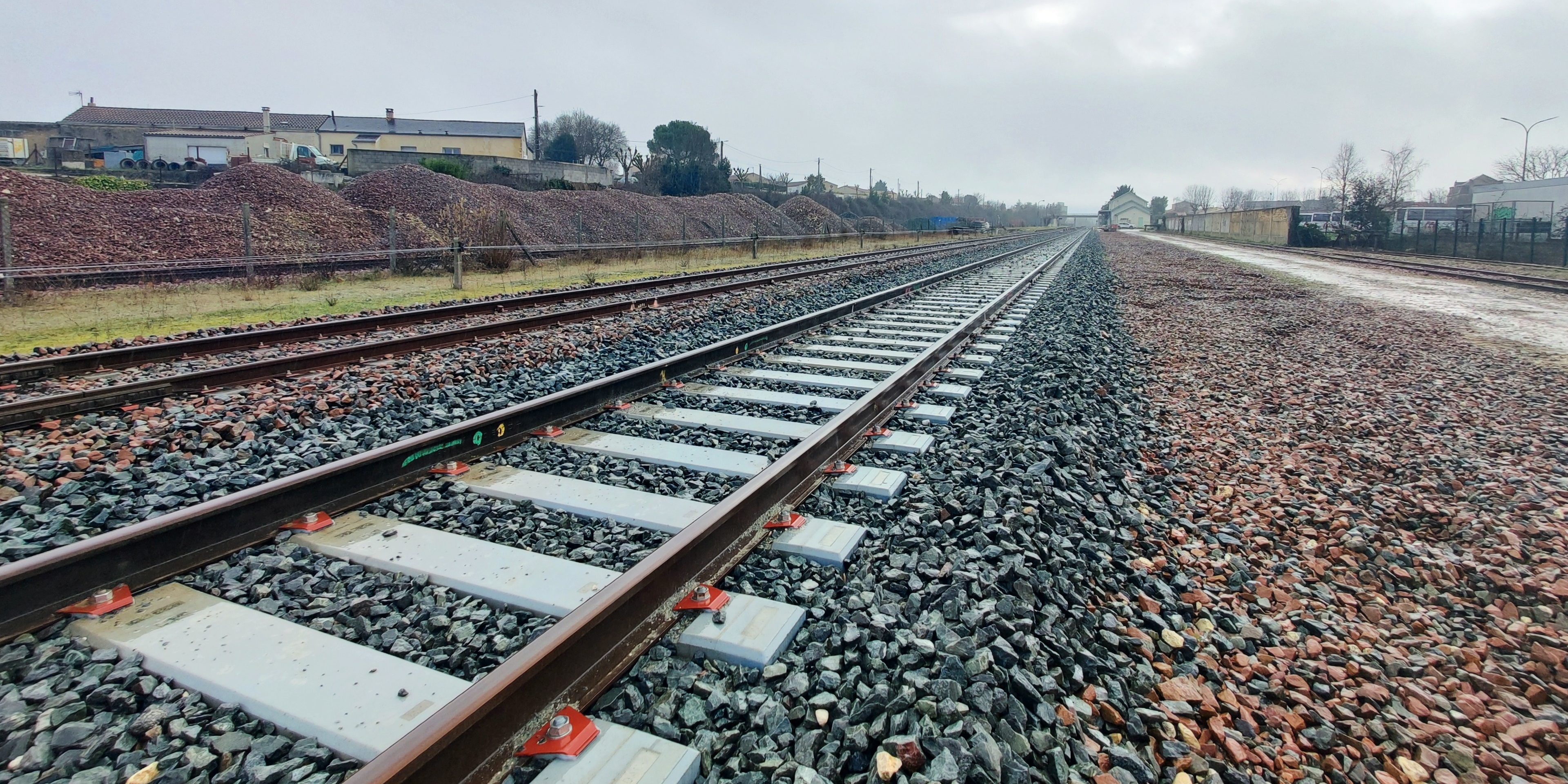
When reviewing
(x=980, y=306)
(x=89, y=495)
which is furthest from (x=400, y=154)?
(x=89, y=495)

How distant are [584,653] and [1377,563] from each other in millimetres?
3753

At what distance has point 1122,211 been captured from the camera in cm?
16288

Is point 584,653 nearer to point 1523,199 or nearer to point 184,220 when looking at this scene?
point 184,220

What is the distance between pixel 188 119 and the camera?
241 feet

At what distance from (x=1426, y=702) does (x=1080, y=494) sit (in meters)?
1.76

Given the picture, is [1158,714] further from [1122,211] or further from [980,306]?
[1122,211]

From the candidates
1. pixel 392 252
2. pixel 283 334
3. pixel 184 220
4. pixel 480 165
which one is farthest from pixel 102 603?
pixel 480 165

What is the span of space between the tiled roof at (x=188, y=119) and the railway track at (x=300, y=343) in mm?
75445

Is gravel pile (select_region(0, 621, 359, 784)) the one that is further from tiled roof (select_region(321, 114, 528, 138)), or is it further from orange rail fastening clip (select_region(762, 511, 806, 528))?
tiled roof (select_region(321, 114, 528, 138))

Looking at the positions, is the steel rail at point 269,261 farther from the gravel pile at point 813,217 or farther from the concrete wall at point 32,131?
the concrete wall at point 32,131

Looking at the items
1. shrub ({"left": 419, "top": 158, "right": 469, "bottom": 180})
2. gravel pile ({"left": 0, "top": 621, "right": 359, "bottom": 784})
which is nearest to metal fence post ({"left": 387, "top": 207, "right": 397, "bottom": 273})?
gravel pile ({"left": 0, "top": 621, "right": 359, "bottom": 784})

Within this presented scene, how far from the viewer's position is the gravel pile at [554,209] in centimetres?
2625

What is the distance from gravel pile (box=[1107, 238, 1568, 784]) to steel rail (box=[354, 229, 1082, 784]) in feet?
6.02

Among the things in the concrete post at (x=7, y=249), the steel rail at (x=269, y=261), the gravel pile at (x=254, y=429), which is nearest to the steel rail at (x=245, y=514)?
the gravel pile at (x=254, y=429)
